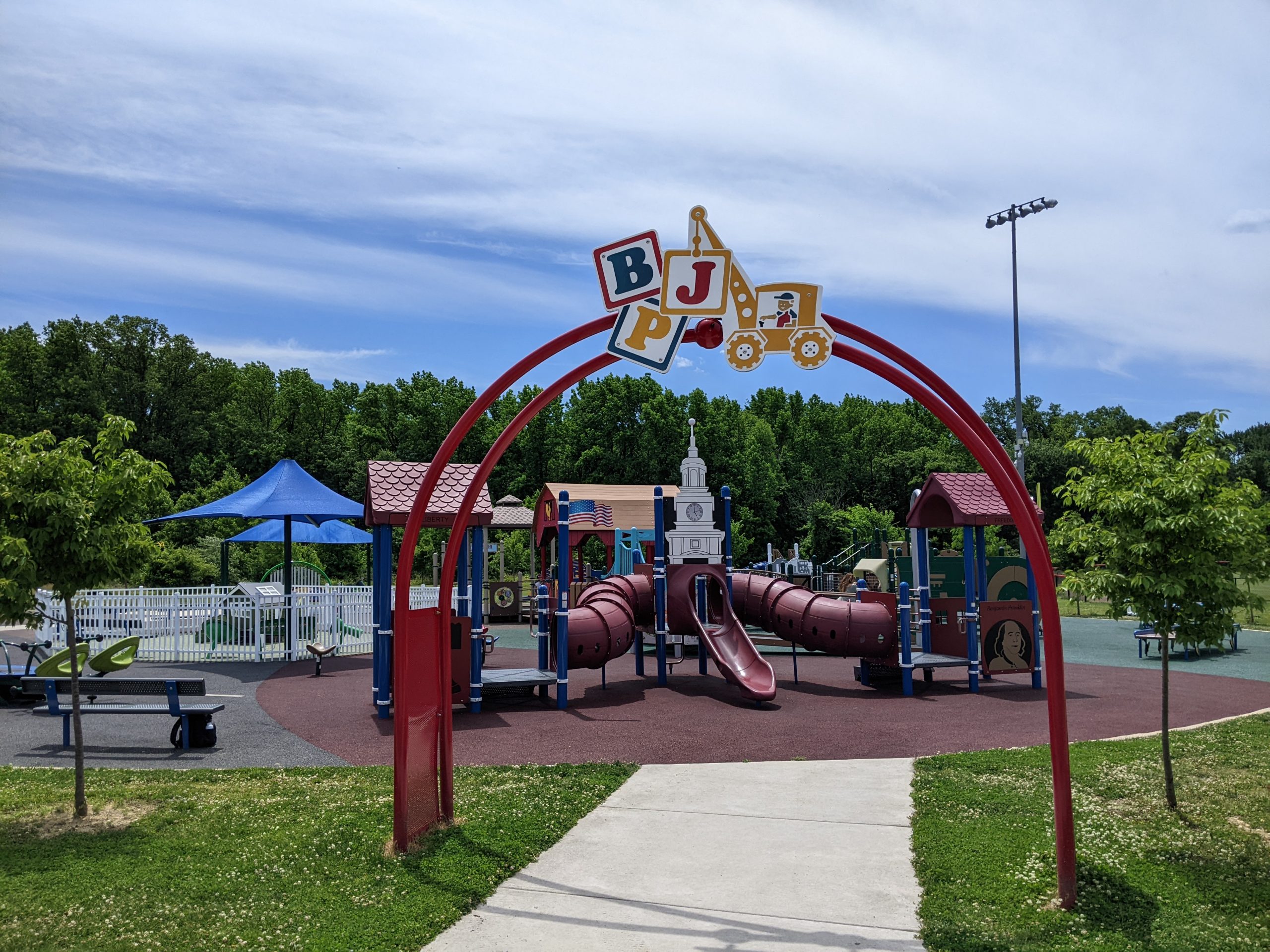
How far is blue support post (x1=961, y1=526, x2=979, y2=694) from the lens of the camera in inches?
606

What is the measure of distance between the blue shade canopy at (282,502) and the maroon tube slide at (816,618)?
911 centimetres

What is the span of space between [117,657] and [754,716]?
30.2 feet

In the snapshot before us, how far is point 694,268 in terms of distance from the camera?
21.5 ft

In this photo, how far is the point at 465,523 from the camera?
790 cm

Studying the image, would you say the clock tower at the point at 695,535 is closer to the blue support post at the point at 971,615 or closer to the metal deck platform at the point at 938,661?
the metal deck platform at the point at 938,661

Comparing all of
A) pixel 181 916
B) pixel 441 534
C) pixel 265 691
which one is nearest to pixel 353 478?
pixel 441 534

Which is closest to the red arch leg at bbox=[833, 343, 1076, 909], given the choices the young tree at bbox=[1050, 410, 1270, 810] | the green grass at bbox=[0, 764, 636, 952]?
the young tree at bbox=[1050, 410, 1270, 810]

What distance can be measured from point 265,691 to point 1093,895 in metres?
13.3

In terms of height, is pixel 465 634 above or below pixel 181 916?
above

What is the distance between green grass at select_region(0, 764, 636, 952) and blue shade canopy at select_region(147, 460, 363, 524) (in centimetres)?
1237

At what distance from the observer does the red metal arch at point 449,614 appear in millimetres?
5789

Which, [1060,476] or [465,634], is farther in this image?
[1060,476]

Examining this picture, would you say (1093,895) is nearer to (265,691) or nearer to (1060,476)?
(265,691)

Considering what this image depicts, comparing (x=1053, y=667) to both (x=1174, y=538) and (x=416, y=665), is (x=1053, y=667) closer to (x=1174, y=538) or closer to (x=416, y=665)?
(x=1174, y=538)
